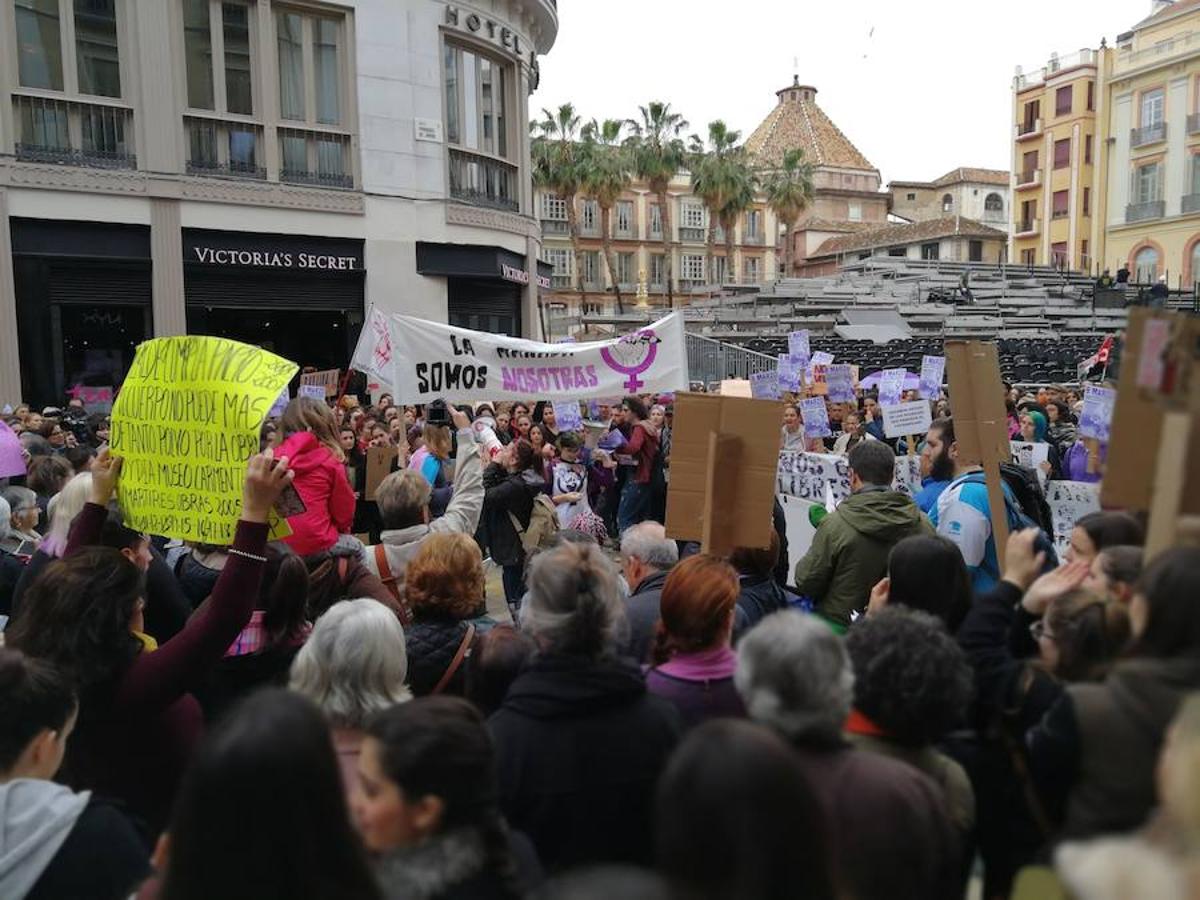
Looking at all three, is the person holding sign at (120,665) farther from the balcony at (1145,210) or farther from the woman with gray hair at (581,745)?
the balcony at (1145,210)

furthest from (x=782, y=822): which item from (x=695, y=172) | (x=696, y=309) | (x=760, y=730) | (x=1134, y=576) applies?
(x=695, y=172)

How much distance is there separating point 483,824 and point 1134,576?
1929 mm

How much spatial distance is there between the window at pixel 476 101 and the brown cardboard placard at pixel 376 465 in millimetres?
12531

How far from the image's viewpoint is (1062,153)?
5800 centimetres

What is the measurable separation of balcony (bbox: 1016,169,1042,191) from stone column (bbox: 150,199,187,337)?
5743cm

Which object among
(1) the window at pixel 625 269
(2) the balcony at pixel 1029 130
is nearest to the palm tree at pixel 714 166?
(1) the window at pixel 625 269

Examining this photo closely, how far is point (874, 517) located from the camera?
14.6 feet

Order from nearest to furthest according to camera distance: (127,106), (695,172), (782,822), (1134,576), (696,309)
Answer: (782,822)
(1134,576)
(127,106)
(696,309)
(695,172)

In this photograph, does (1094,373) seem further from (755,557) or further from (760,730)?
(760,730)

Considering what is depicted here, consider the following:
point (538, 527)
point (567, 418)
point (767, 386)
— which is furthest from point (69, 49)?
point (538, 527)

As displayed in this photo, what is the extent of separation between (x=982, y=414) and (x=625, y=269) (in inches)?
2549

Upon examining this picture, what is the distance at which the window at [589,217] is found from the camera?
66.2 meters

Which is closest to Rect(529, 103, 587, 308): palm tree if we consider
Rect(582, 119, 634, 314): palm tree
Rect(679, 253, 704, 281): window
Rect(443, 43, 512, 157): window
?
Rect(582, 119, 634, 314): palm tree

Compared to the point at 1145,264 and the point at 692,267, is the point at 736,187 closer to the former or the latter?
the point at 692,267
